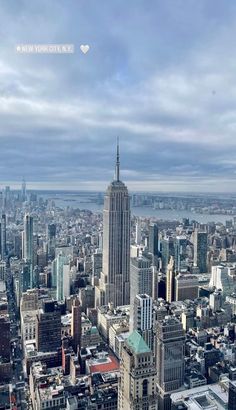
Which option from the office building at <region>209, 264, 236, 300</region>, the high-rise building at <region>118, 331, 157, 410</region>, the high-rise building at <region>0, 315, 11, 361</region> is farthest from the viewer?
the office building at <region>209, 264, 236, 300</region>

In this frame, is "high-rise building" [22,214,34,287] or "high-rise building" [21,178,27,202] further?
"high-rise building" [22,214,34,287]

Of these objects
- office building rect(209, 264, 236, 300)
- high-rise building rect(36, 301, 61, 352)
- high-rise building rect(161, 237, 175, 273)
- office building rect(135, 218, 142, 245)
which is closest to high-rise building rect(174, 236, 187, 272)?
high-rise building rect(161, 237, 175, 273)

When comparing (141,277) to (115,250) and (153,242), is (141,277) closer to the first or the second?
(115,250)

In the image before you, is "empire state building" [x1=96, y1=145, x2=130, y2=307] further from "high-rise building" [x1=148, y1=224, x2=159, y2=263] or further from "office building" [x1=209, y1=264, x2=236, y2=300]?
"office building" [x1=209, y1=264, x2=236, y2=300]

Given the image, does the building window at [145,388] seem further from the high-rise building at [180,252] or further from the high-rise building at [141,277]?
the high-rise building at [180,252]

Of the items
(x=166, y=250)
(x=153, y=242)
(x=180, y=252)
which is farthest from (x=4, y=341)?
(x=180, y=252)
